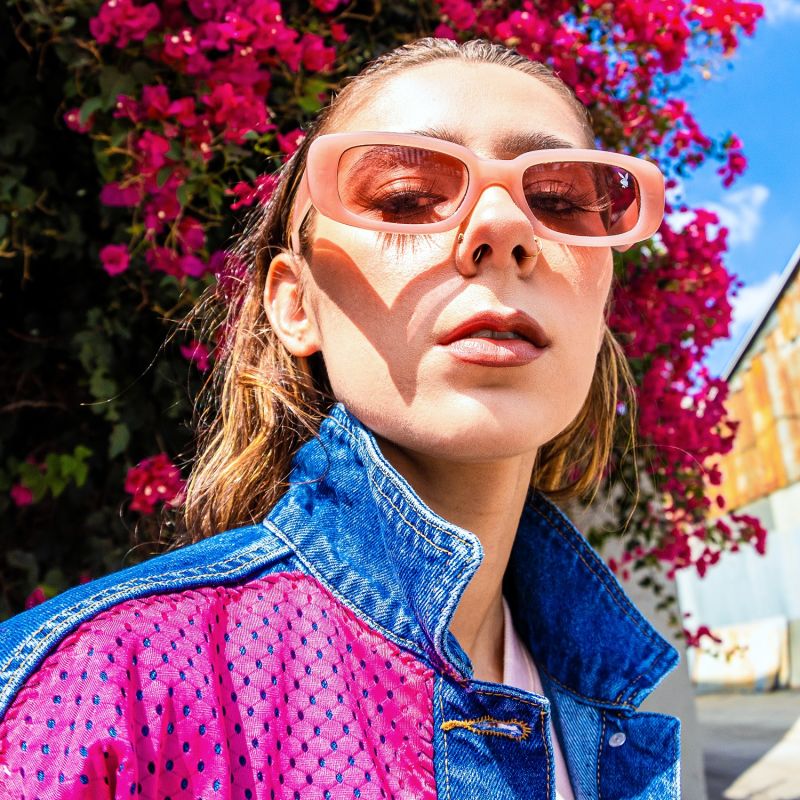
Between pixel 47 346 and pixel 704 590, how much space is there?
1478cm

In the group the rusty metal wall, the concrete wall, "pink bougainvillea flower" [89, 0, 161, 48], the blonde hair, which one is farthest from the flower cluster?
the concrete wall

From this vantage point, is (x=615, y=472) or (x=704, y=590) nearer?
(x=615, y=472)

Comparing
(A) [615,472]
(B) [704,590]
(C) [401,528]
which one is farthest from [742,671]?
(C) [401,528]

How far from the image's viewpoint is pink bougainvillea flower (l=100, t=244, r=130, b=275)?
7.32 ft

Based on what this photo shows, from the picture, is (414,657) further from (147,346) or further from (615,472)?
(615,472)

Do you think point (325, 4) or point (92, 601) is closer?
point (92, 601)

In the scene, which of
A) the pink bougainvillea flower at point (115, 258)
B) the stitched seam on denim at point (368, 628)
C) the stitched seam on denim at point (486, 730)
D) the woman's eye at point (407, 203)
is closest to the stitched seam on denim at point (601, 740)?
the stitched seam on denim at point (486, 730)

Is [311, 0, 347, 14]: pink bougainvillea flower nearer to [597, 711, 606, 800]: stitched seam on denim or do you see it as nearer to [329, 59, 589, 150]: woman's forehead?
[329, 59, 589, 150]: woman's forehead

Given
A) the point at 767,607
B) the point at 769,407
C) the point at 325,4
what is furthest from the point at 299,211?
the point at 767,607

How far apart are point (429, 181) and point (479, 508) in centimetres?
45

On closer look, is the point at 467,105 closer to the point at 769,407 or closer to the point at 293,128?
the point at 293,128

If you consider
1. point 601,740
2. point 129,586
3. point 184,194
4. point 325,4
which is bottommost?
point 601,740

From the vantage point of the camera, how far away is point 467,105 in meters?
1.25

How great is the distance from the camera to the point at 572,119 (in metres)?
1.41
